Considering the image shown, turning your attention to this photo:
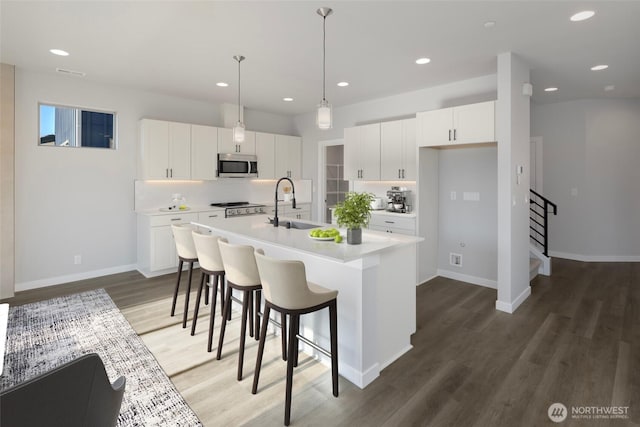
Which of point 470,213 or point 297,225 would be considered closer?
point 297,225

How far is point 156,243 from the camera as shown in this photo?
5008 millimetres

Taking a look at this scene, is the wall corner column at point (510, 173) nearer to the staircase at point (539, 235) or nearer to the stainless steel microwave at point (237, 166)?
the staircase at point (539, 235)

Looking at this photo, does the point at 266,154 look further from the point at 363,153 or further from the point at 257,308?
the point at 257,308

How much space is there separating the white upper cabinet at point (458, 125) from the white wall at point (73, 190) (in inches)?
164

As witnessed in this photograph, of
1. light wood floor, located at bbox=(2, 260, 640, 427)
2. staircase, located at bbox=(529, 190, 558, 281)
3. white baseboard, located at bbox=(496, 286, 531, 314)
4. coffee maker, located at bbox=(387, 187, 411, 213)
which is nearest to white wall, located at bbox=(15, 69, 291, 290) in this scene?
light wood floor, located at bbox=(2, 260, 640, 427)

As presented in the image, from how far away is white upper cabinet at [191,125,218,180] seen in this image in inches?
224

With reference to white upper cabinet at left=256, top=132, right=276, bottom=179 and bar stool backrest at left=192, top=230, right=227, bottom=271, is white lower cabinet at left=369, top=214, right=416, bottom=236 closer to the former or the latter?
white upper cabinet at left=256, top=132, right=276, bottom=179

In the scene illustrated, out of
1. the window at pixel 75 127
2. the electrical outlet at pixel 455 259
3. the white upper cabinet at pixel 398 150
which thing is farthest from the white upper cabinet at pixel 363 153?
the window at pixel 75 127

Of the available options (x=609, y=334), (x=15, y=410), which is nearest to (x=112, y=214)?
(x=15, y=410)

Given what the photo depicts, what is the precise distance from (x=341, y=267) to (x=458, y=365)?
1.25 meters

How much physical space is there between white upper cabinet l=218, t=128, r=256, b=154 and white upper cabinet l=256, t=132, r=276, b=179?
134mm

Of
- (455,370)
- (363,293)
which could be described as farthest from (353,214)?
(455,370)

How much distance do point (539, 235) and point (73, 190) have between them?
7652 millimetres

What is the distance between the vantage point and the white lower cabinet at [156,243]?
4.98m
